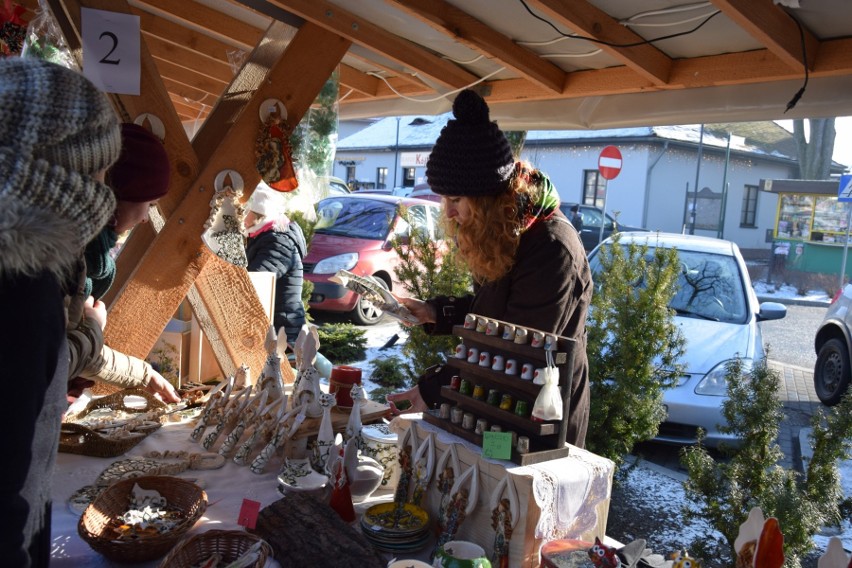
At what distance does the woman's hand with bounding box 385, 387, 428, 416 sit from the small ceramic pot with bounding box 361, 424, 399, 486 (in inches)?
6.0

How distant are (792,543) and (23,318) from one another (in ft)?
9.96

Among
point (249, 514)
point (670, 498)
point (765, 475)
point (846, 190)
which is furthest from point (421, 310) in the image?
point (846, 190)

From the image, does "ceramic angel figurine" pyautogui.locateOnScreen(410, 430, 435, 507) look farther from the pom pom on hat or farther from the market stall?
the market stall

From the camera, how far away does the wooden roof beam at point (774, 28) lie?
1.92m

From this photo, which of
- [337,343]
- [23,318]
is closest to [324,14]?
[23,318]

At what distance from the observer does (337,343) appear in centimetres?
686

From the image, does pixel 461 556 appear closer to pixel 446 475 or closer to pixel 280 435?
pixel 446 475

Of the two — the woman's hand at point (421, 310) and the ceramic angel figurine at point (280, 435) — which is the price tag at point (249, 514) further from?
the woman's hand at point (421, 310)

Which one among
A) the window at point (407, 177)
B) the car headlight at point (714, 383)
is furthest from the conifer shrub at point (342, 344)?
the window at point (407, 177)

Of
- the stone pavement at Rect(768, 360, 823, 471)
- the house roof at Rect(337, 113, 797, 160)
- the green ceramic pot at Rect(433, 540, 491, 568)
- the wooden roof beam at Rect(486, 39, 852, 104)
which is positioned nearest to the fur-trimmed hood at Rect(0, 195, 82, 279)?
the green ceramic pot at Rect(433, 540, 491, 568)

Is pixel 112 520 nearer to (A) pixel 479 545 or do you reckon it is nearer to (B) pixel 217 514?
(B) pixel 217 514

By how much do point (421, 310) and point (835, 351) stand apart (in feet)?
19.5

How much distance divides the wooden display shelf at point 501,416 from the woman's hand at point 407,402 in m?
0.46

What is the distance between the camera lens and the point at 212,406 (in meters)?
2.40
